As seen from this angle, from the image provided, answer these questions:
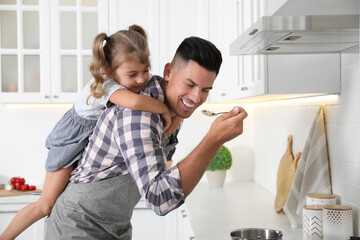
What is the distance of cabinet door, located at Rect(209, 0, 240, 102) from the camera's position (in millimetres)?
3209

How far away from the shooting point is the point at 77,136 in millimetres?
1769

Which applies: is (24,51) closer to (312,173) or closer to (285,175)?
(285,175)

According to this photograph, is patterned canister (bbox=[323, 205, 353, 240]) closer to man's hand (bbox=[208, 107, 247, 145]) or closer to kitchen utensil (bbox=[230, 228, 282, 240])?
kitchen utensil (bbox=[230, 228, 282, 240])

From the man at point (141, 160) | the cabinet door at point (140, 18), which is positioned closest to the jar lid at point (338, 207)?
the man at point (141, 160)

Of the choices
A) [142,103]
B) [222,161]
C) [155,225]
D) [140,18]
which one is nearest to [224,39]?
[140,18]

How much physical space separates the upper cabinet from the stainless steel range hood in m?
1.87

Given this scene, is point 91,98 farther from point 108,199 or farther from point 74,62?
point 74,62

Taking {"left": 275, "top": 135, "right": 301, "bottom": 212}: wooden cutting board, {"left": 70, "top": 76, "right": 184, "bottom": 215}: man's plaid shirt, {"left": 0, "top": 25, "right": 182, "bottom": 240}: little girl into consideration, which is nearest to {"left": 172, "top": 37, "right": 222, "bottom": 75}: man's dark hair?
{"left": 70, "top": 76, "right": 184, "bottom": 215}: man's plaid shirt

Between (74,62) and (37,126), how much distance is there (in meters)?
0.69

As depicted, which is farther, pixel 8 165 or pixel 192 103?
pixel 8 165

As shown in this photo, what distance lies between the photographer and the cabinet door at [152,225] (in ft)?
11.0

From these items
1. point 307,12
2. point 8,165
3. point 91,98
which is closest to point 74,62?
point 8,165

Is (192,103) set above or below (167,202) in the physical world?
above

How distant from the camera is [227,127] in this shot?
4.43ft
